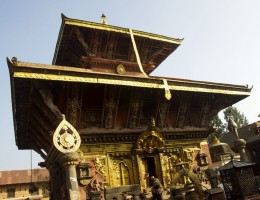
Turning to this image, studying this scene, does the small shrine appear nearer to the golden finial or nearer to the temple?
the temple

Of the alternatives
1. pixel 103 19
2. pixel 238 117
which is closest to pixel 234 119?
pixel 238 117

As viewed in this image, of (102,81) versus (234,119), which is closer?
(102,81)

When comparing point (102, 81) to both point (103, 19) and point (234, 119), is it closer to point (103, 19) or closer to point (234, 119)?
point (103, 19)

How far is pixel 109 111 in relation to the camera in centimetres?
1145

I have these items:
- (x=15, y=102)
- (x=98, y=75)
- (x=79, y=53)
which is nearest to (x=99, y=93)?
(x=98, y=75)

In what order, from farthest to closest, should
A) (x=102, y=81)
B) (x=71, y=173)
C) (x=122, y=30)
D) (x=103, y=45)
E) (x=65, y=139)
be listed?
1. (x=103, y=45)
2. (x=122, y=30)
3. (x=102, y=81)
4. (x=65, y=139)
5. (x=71, y=173)

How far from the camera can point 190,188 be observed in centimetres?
1055

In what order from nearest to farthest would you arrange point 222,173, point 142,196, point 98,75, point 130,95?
point 142,196
point 98,75
point 222,173
point 130,95

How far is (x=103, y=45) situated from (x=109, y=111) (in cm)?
435

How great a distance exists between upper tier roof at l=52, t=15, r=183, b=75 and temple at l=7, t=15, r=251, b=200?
0.17 feet

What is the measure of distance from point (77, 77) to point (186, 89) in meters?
5.13

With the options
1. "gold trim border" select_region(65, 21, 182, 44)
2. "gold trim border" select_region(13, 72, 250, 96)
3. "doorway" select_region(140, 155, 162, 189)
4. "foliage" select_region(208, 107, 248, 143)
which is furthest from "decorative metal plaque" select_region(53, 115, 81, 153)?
"foliage" select_region(208, 107, 248, 143)

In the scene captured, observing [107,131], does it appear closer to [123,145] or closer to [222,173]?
[123,145]

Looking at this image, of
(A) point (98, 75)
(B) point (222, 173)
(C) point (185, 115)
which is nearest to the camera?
(A) point (98, 75)
